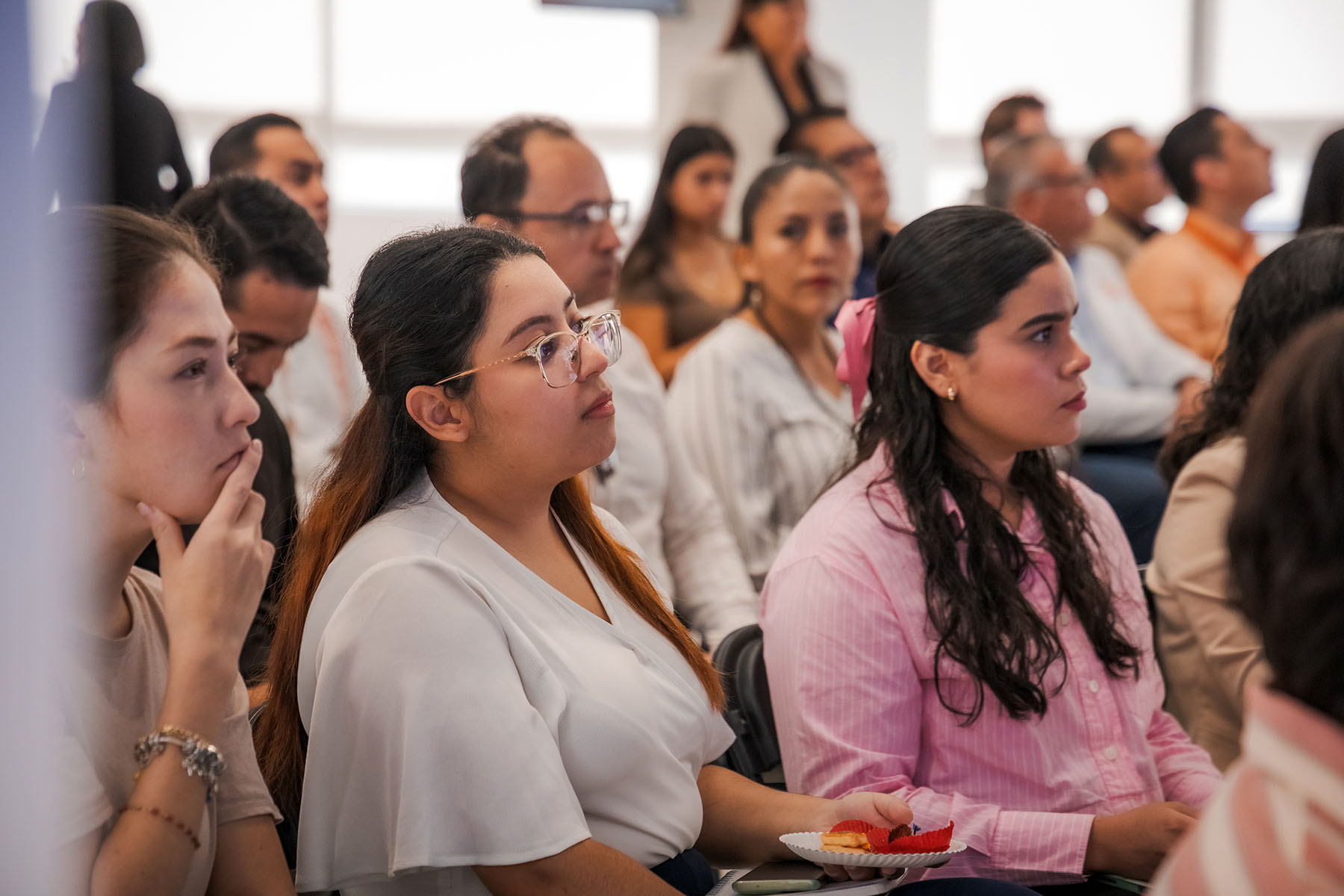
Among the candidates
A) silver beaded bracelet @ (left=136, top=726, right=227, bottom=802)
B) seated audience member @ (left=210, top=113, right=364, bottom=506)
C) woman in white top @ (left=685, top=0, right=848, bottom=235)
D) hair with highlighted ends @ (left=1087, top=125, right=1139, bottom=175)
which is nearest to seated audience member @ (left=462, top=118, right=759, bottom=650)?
seated audience member @ (left=210, top=113, right=364, bottom=506)

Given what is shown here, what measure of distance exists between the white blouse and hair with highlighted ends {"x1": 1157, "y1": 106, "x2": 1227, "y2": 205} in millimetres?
3479

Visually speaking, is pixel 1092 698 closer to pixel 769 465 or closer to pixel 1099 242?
pixel 769 465

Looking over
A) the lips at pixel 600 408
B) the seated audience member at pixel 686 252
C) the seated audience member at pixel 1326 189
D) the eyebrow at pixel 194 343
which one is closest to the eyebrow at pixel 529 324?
the lips at pixel 600 408

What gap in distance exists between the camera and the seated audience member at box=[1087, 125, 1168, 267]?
467cm

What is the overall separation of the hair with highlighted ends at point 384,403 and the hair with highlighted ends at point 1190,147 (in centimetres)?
336

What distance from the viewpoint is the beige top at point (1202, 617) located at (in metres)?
1.92

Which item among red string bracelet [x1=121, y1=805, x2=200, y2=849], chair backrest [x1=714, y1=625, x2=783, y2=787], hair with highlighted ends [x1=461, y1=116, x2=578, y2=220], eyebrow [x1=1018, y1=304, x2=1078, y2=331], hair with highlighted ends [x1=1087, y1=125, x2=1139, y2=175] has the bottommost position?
chair backrest [x1=714, y1=625, x2=783, y2=787]

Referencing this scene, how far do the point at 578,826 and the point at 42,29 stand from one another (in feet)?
2.71

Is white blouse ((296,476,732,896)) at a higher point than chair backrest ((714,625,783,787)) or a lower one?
higher

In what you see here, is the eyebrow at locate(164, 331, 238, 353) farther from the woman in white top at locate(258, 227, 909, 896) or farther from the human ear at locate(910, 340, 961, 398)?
the human ear at locate(910, 340, 961, 398)

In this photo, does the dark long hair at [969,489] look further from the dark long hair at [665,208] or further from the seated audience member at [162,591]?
the dark long hair at [665,208]

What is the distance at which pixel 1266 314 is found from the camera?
204cm

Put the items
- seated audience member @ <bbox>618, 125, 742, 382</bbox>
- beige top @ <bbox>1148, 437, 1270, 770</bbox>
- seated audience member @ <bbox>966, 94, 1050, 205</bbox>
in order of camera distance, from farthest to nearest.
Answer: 1. seated audience member @ <bbox>966, 94, 1050, 205</bbox>
2. seated audience member @ <bbox>618, 125, 742, 382</bbox>
3. beige top @ <bbox>1148, 437, 1270, 770</bbox>

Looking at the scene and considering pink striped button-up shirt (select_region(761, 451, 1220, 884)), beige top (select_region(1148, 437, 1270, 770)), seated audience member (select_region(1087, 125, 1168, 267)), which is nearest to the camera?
pink striped button-up shirt (select_region(761, 451, 1220, 884))
